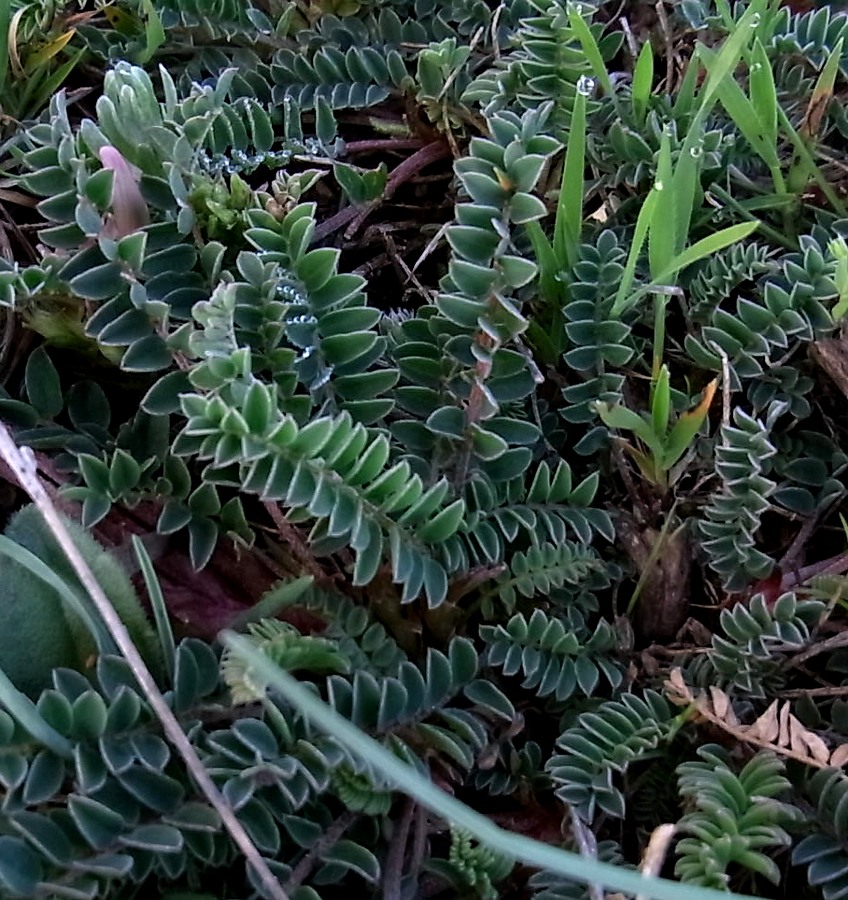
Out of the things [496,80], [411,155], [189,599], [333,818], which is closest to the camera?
[333,818]

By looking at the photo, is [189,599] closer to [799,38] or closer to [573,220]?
[573,220]

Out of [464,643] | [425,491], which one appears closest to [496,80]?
[425,491]

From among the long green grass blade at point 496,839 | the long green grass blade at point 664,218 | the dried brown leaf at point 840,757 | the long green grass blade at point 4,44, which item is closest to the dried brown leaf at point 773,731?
the dried brown leaf at point 840,757

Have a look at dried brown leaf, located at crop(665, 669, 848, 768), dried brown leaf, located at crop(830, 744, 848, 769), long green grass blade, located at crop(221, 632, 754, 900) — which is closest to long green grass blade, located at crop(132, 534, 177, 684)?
long green grass blade, located at crop(221, 632, 754, 900)

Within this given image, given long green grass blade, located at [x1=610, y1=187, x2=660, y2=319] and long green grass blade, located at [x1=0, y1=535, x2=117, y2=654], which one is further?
long green grass blade, located at [x1=610, y1=187, x2=660, y2=319]

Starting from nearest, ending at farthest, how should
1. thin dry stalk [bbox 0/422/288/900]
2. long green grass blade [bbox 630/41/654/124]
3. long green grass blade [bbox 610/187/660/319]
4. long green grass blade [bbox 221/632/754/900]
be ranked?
long green grass blade [bbox 221/632/754/900] < thin dry stalk [bbox 0/422/288/900] < long green grass blade [bbox 610/187/660/319] < long green grass blade [bbox 630/41/654/124]

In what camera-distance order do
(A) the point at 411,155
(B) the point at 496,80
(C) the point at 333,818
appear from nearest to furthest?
(C) the point at 333,818 → (B) the point at 496,80 → (A) the point at 411,155

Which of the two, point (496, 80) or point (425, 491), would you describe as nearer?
point (425, 491)

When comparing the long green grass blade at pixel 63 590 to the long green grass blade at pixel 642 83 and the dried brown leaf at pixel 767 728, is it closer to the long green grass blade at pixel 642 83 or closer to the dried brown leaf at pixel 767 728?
the dried brown leaf at pixel 767 728

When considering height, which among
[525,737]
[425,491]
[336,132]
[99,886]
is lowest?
[525,737]

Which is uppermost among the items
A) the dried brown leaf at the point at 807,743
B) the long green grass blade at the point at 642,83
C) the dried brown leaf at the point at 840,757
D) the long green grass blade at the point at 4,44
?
the long green grass blade at the point at 4,44

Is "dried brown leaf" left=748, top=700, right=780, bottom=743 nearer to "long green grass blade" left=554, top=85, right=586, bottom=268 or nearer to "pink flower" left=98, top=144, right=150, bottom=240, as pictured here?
"long green grass blade" left=554, top=85, right=586, bottom=268
